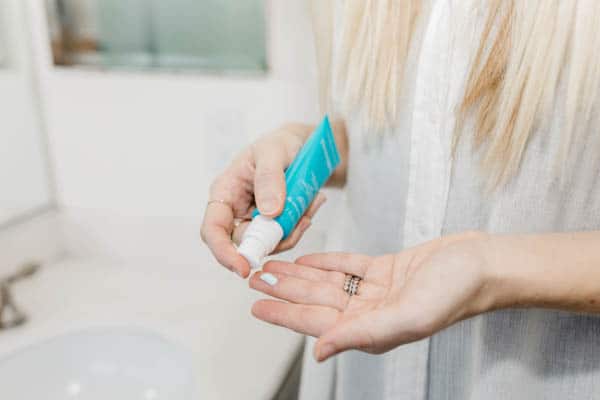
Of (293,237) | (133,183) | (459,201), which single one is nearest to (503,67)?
(459,201)

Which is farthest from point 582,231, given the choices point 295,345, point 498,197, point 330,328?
point 295,345

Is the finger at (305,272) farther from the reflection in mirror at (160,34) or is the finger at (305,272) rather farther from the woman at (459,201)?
the reflection in mirror at (160,34)

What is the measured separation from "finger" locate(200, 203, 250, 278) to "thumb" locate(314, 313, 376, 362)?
0.29 ft

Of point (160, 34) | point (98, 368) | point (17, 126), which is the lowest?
point (98, 368)

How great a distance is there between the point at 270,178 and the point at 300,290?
3.7 inches

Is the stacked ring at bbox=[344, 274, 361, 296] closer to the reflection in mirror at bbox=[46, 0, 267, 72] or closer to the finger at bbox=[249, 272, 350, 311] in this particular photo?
the finger at bbox=[249, 272, 350, 311]

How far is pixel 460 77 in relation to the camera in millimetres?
394

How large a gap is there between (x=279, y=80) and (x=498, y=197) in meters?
0.43

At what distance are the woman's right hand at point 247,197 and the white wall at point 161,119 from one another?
248mm

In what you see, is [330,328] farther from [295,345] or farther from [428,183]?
[295,345]

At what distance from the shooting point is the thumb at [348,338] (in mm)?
314

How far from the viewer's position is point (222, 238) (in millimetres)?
397

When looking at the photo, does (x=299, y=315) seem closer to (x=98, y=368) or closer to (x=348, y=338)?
(x=348, y=338)

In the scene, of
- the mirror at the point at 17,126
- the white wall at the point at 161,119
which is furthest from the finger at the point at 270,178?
the mirror at the point at 17,126
